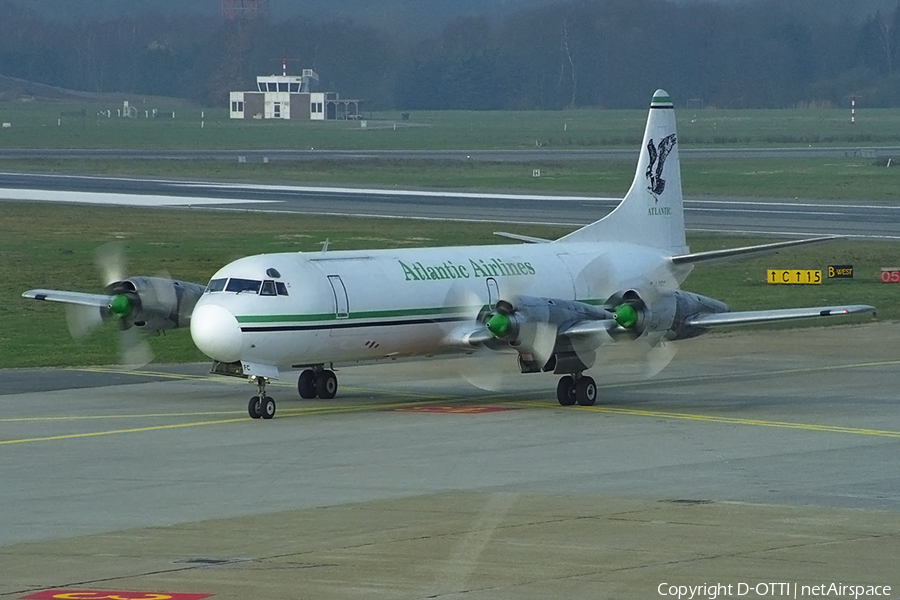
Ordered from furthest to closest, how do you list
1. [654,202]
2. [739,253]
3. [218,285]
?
[654,202]
[739,253]
[218,285]

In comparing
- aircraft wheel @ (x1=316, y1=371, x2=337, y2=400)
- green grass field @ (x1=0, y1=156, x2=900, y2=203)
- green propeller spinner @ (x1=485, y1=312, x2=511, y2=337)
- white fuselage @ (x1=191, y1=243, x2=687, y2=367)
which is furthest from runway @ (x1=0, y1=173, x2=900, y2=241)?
green propeller spinner @ (x1=485, y1=312, x2=511, y2=337)

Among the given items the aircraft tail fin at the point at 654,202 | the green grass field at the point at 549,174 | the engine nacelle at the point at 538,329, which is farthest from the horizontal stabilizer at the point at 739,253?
the green grass field at the point at 549,174

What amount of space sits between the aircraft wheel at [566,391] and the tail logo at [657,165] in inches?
319

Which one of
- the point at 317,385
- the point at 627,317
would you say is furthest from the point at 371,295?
the point at 627,317

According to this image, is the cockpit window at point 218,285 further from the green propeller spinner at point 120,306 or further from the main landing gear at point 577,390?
the main landing gear at point 577,390

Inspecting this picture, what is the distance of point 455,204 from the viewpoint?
8088cm

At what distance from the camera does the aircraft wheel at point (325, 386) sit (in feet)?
106

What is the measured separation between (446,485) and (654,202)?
55.0ft

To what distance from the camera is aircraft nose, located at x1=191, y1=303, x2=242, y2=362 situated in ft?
93.7

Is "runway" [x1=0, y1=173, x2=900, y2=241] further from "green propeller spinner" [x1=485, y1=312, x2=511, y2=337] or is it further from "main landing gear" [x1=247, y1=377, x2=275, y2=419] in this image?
"main landing gear" [x1=247, y1=377, x2=275, y2=419]

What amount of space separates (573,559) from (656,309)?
13812 mm

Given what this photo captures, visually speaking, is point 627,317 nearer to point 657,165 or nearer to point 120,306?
point 657,165

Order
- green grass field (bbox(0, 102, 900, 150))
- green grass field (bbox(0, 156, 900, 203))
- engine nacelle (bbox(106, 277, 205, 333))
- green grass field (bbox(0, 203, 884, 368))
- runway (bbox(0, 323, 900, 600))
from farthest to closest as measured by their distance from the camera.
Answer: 1. green grass field (bbox(0, 102, 900, 150))
2. green grass field (bbox(0, 156, 900, 203))
3. green grass field (bbox(0, 203, 884, 368))
4. engine nacelle (bbox(106, 277, 205, 333))
5. runway (bbox(0, 323, 900, 600))

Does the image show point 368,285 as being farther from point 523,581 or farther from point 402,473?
point 523,581
